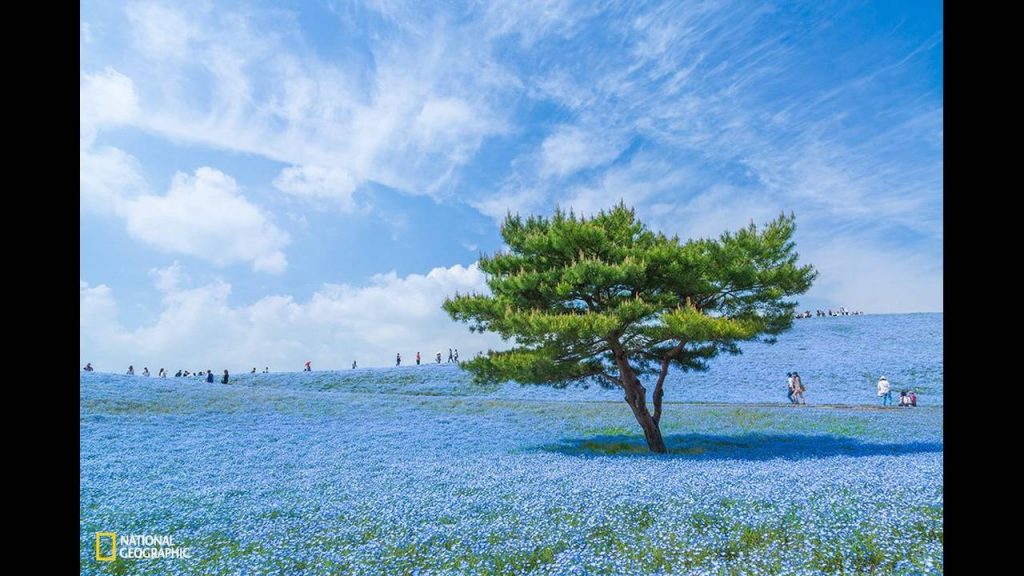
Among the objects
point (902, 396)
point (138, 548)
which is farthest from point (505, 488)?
point (902, 396)

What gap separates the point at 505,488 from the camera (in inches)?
377

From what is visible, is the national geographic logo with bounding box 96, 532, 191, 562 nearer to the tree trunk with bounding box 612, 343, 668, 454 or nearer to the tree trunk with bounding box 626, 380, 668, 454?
the tree trunk with bounding box 612, 343, 668, 454

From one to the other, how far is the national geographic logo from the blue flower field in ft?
0.42

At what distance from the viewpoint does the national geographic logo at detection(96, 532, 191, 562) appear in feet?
22.4

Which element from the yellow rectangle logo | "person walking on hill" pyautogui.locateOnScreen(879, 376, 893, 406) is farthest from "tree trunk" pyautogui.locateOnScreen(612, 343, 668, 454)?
"person walking on hill" pyautogui.locateOnScreen(879, 376, 893, 406)

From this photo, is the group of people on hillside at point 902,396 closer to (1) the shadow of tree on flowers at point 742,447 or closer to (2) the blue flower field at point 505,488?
(2) the blue flower field at point 505,488

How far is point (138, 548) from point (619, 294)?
460 inches

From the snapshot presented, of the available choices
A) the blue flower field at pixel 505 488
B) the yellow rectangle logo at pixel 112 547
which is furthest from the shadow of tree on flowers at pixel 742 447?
the yellow rectangle logo at pixel 112 547

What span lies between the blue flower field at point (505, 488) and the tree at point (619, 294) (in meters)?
2.68

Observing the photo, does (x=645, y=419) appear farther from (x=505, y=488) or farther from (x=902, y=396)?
(x=902, y=396)
